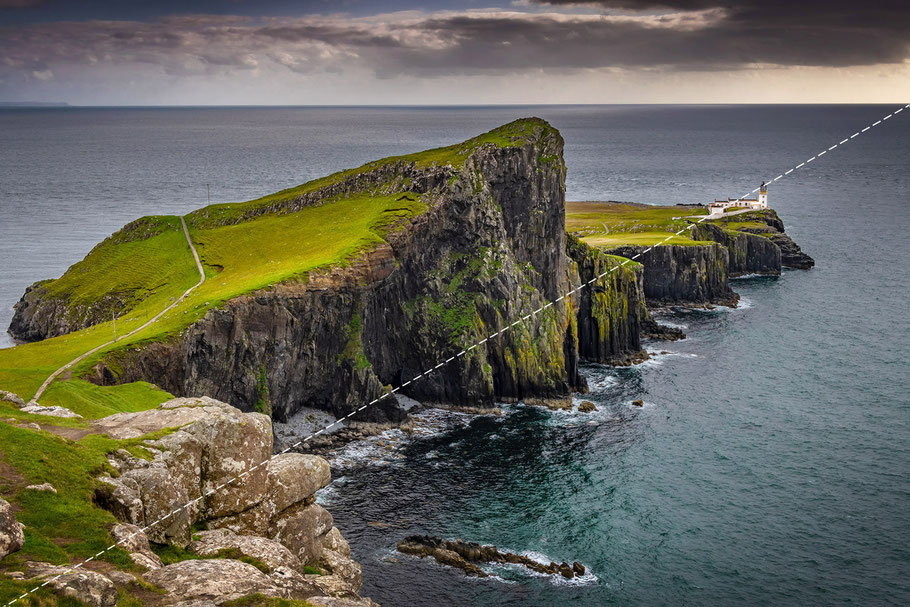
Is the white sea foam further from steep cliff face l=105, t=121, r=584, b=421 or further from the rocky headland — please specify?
steep cliff face l=105, t=121, r=584, b=421

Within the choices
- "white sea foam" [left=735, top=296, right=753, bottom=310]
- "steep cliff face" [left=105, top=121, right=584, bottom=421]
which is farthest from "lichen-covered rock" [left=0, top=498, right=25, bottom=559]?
"white sea foam" [left=735, top=296, right=753, bottom=310]

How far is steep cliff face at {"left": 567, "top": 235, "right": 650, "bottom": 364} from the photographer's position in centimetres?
10412

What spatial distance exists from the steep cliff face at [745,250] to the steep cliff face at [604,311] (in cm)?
4765

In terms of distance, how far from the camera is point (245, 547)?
32.1 metres

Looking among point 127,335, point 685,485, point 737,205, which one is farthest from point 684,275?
point 127,335

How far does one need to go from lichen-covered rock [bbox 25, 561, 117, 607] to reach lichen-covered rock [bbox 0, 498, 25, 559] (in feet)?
2.52

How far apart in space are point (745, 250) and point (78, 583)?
147m

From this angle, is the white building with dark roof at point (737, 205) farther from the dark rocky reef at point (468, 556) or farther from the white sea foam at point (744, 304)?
the dark rocky reef at point (468, 556)

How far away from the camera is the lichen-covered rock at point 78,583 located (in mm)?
23703

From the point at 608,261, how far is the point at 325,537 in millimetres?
77532

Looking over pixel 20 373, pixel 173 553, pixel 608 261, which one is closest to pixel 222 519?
pixel 173 553

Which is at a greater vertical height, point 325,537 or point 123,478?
point 123,478

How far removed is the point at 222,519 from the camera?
34.3 metres

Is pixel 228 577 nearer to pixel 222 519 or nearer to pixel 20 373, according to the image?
pixel 222 519
